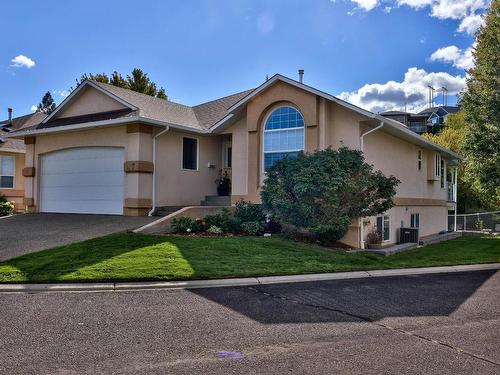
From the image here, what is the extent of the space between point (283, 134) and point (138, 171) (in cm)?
557

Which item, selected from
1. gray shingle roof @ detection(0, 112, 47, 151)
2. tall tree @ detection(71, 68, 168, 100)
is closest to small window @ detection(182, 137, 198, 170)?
gray shingle roof @ detection(0, 112, 47, 151)

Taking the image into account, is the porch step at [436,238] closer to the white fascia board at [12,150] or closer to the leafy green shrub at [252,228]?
the leafy green shrub at [252,228]

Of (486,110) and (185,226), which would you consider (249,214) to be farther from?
(486,110)

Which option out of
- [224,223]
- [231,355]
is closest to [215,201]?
[224,223]

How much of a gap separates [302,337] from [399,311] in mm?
2081

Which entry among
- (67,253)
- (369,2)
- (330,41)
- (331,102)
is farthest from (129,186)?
(369,2)

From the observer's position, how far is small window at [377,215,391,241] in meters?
16.8

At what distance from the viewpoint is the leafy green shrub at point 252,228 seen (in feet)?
46.2

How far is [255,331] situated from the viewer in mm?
5531

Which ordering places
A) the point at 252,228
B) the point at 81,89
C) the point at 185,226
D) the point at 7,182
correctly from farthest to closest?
the point at 7,182
the point at 81,89
the point at 252,228
the point at 185,226

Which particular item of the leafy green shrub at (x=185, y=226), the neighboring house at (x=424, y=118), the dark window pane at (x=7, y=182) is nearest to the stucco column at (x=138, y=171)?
the leafy green shrub at (x=185, y=226)

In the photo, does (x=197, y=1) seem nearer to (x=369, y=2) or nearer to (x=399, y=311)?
(x=369, y=2)

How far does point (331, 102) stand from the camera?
51.9 feet

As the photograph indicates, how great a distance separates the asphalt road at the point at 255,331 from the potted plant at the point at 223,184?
455 inches
